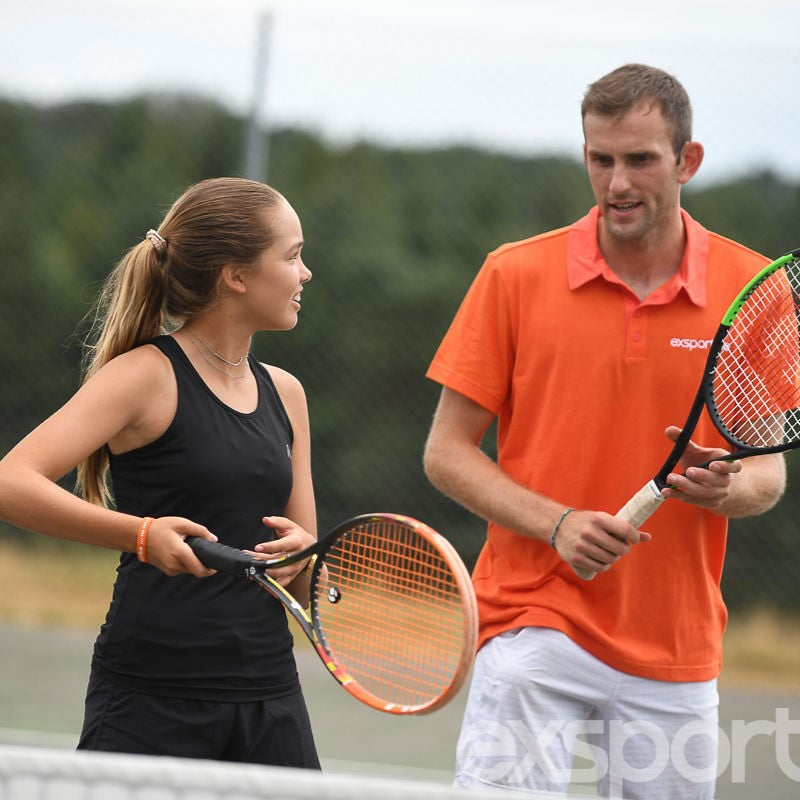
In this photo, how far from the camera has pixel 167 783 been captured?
1.69m

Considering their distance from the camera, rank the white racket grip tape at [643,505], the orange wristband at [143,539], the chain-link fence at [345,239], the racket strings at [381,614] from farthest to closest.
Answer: the chain-link fence at [345,239], the white racket grip tape at [643,505], the racket strings at [381,614], the orange wristband at [143,539]

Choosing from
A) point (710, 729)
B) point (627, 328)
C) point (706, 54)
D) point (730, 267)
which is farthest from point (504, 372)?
point (706, 54)

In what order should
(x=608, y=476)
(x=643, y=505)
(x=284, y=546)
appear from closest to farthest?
(x=284, y=546)
(x=643, y=505)
(x=608, y=476)

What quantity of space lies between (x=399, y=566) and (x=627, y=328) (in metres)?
0.72

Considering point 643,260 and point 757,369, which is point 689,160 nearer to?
point 643,260

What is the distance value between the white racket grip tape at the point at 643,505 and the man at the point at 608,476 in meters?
0.13

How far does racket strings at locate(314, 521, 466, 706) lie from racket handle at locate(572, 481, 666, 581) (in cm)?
40

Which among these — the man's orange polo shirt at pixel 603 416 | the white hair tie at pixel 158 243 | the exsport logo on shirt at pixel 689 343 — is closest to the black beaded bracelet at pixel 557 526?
the man's orange polo shirt at pixel 603 416

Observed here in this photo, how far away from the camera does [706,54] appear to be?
599 centimetres

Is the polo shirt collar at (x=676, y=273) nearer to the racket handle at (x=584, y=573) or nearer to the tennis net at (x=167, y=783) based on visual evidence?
the racket handle at (x=584, y=573)

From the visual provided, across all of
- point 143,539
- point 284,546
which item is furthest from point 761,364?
point 143,539

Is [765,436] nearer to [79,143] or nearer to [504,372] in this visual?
[504,372]

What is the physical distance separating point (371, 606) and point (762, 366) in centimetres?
98

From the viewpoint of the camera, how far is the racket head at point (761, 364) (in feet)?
9.05
